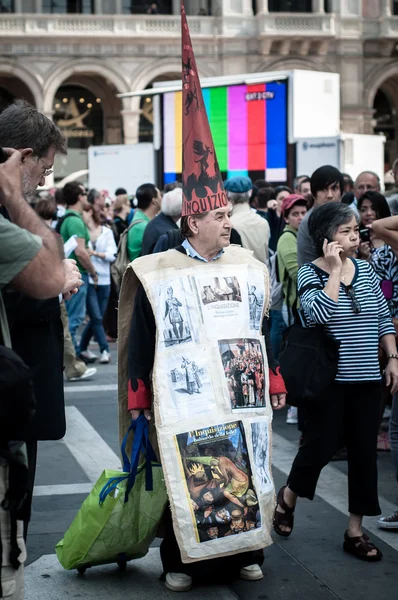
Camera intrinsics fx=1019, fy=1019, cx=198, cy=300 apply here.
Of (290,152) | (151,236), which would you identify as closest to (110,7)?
(290,152)

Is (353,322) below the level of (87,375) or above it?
above

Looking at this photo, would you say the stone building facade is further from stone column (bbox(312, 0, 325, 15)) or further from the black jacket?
the black jacket

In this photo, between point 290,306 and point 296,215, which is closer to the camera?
point 290,306

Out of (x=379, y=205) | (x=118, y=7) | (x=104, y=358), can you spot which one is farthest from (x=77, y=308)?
(x=118, y=7)

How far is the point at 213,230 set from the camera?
4.25m

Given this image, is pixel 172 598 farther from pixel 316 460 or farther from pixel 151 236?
pixel 151 236

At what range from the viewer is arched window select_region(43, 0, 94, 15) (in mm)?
35719

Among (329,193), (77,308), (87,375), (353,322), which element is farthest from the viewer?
(77,308)

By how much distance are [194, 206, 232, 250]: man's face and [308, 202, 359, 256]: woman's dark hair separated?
0.78 m

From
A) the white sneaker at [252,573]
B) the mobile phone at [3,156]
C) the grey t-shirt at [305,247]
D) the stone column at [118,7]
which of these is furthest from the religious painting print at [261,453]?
the stone column at [118,7]

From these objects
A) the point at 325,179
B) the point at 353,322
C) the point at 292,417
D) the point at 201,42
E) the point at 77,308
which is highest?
the point at 201,42

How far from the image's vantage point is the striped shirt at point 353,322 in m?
4.65

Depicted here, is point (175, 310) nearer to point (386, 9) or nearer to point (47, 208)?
point (47, 208)

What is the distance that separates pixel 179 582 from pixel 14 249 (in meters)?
2.13
